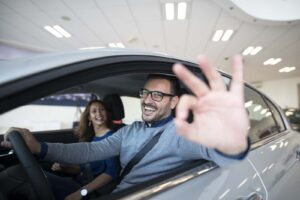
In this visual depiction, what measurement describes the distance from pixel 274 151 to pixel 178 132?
1.04 meters

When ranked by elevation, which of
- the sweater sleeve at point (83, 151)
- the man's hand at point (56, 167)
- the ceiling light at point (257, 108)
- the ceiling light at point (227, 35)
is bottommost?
the man's hand at point (56, 167)

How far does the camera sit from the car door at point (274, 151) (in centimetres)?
129

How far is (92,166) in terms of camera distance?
1755 millimetres

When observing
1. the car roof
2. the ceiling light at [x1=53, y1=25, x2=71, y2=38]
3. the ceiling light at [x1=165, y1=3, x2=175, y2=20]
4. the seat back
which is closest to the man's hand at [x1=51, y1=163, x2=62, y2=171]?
the seat back

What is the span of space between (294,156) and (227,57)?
8941mm

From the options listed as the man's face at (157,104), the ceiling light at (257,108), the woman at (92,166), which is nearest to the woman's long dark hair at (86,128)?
the woman at (92,166)

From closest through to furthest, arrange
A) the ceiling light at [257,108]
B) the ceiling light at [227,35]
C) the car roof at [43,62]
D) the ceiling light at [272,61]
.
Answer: the car roof at [43,62]
the ceiling light at [257,108]
the ceiling light at [227,35]
the ceiling light at [272,61]

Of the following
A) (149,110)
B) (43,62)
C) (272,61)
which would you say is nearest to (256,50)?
(272,61)

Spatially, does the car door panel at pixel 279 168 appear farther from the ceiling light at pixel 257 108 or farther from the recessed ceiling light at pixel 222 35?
the recessed ceiling light at pixel 222 35

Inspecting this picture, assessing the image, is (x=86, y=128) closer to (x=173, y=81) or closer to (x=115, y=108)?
(x=115, y=108)

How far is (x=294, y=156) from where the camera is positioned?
168cm

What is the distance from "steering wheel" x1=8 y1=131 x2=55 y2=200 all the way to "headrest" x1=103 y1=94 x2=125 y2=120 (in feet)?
3.70

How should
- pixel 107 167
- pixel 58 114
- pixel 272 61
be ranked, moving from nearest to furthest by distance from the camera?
pixel 107 167
pixel 58 114
pixel 272 61

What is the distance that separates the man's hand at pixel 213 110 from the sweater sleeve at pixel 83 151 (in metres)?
0.88
